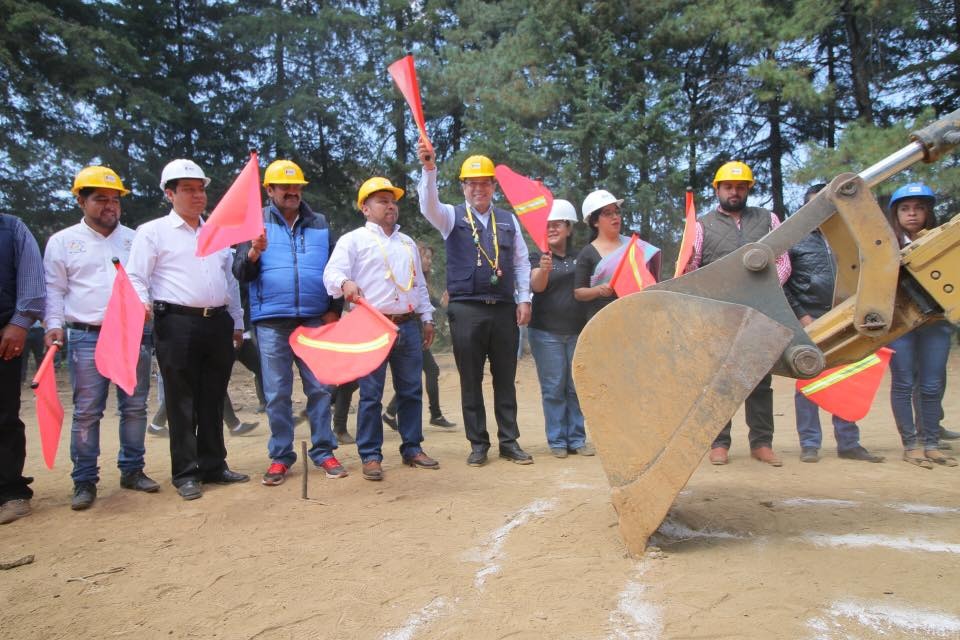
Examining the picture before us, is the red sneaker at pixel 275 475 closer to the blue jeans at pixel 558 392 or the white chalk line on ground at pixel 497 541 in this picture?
the white chalk line on ground at pixel 497 541

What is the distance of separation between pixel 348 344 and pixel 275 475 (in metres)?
1.12

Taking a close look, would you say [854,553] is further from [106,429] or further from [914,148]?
[106,429]

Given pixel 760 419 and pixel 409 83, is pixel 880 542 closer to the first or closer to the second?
pixel 760 419

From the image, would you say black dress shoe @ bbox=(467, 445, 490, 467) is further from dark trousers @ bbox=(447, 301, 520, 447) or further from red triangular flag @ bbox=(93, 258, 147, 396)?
red triangular flag @ bbox=(93, 258, 147, 396)

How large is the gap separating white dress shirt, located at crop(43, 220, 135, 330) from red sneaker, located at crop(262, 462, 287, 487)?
1.56 m

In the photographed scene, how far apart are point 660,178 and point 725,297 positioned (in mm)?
12822

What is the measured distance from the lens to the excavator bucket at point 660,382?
3.21 meters

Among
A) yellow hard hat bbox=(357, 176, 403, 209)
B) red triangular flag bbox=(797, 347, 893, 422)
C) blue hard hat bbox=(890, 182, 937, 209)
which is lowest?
red triangular flag bbox=(797, 347, 893, 422)

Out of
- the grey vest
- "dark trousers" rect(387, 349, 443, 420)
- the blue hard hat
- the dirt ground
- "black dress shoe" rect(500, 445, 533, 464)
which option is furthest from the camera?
"dark trousers" rect(387, 349, 443, 420)

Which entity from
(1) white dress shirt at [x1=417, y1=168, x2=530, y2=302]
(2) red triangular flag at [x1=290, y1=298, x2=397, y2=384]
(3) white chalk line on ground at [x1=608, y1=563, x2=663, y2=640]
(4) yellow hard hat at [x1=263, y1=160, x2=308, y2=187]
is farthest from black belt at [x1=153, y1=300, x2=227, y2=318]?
(3) white chalk line on ground at [x1=608, y1=563, x2=663, y2=640]

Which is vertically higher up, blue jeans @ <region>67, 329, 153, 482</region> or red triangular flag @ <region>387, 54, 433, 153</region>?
red triangular flag @ <region>387, 54, 433, 153</region>

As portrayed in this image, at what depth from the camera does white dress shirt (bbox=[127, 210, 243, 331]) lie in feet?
15.8

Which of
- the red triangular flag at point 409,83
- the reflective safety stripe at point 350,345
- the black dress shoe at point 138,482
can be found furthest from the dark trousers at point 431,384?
the red triangular flag at point 409,83

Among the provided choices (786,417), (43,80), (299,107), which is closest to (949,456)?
(786,417)
